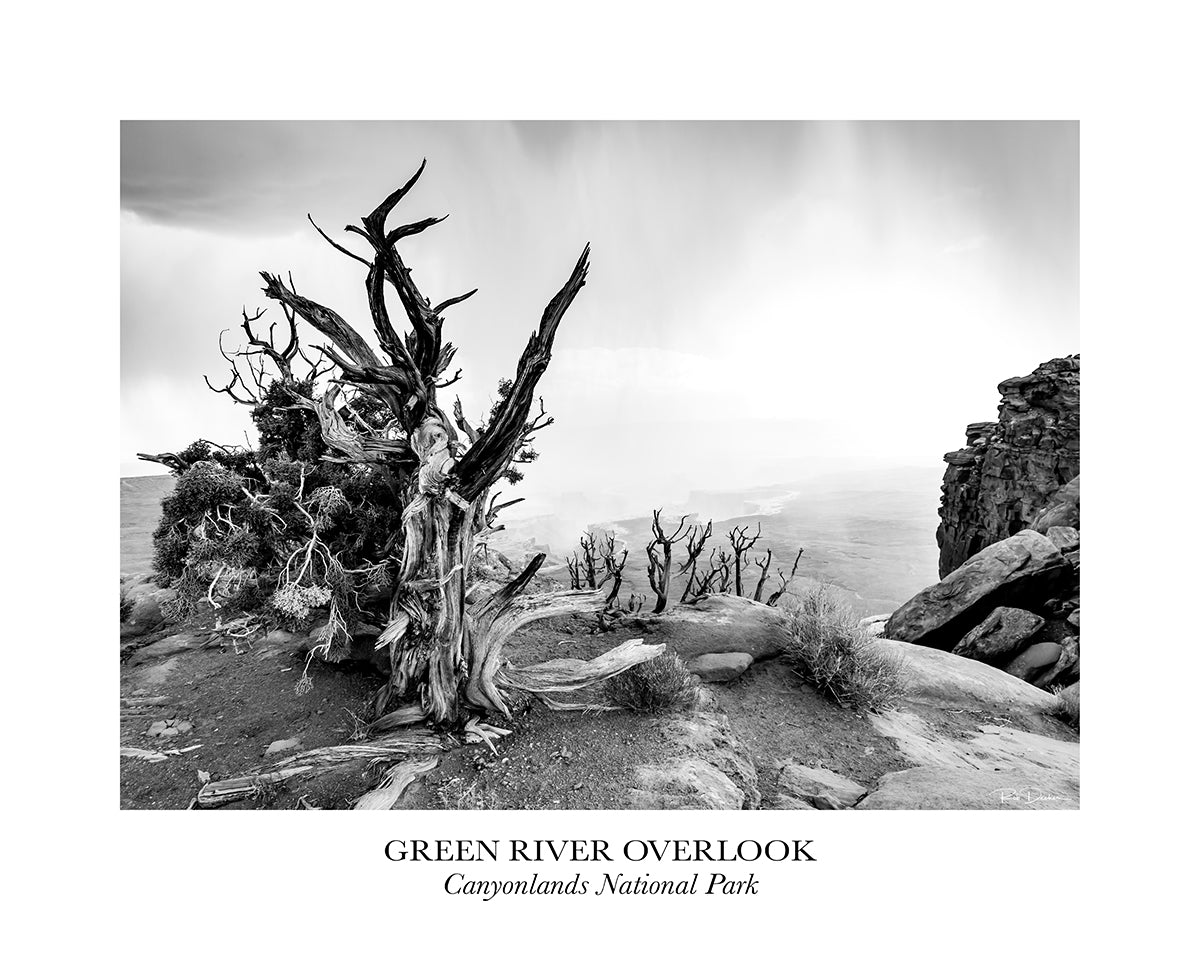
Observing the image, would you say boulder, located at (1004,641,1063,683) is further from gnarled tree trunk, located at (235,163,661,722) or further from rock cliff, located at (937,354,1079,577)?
gnarled tree trunk, located at (235,163,661,722)

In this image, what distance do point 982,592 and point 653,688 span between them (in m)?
5.53

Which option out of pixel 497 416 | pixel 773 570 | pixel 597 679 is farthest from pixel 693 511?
pixel 497 416

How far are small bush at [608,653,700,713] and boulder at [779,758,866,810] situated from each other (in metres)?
0.88

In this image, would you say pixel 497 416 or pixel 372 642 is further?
Result: pixel 372 642

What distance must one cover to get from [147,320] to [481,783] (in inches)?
191

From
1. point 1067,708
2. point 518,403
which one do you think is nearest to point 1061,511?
point 1067,708

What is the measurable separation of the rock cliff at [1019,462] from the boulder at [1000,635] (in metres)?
→ 2.64

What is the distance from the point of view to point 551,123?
13.6 feet

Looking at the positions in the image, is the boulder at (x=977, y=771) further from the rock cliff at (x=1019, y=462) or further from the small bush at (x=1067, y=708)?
the rock cliff at (x=1019, y=462)

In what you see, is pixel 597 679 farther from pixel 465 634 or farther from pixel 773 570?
pixel 773 570

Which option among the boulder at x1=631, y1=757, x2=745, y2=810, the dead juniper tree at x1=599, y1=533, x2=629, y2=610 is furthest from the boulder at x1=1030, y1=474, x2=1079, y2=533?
the boulder at x1=631, y1=757, x2=745, y2=810
